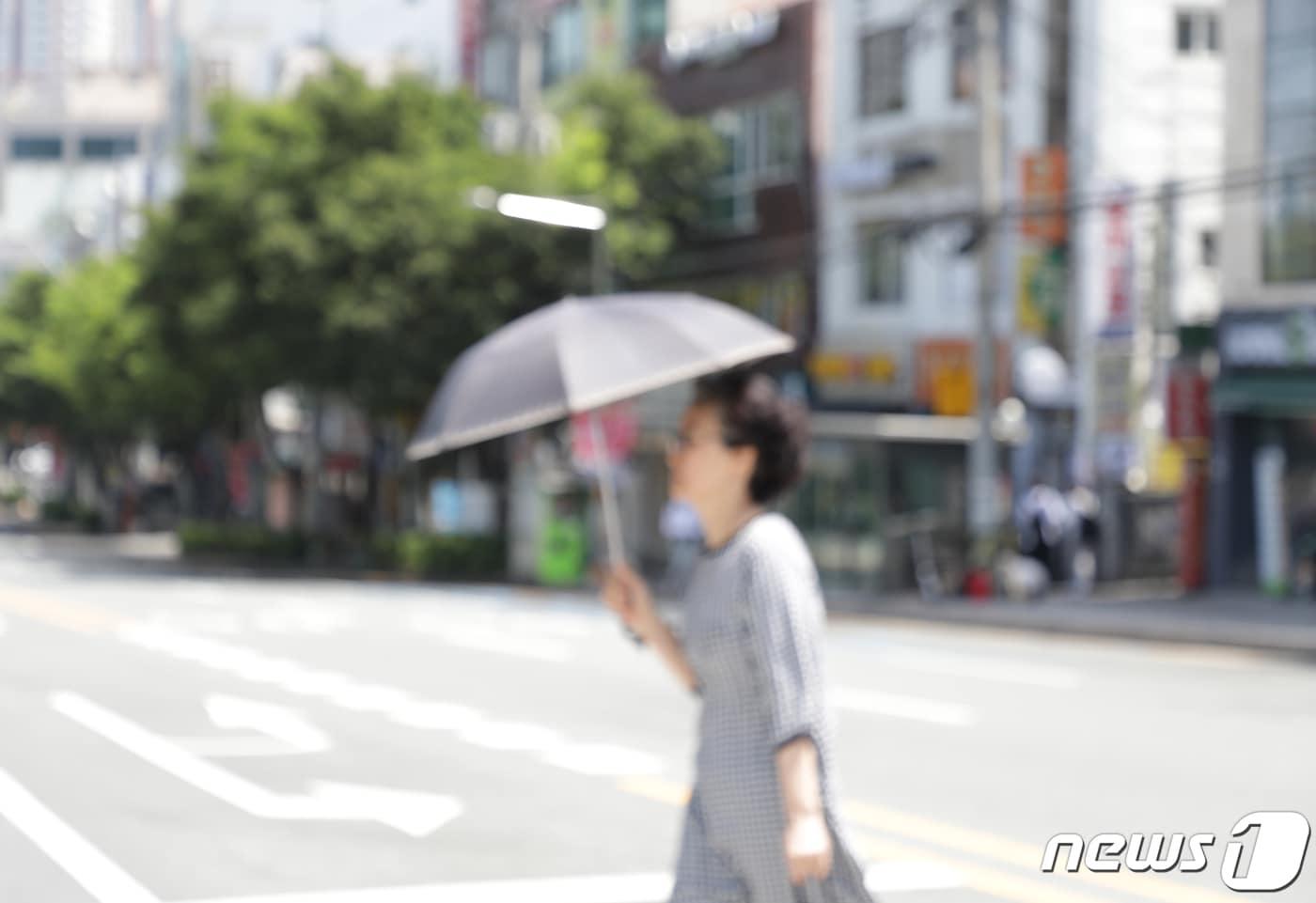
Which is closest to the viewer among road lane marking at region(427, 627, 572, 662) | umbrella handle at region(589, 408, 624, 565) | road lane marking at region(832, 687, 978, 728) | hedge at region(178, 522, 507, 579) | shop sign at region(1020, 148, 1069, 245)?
umbrella handle at region(589, 408, 624, 565)

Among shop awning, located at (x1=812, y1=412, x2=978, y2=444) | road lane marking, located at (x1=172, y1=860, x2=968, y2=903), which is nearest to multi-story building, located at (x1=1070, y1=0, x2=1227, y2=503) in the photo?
shop awning, located at (x1=812, y1=412, x2=978, y2=444)

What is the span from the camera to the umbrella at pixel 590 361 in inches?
212

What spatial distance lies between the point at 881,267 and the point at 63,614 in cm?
1706

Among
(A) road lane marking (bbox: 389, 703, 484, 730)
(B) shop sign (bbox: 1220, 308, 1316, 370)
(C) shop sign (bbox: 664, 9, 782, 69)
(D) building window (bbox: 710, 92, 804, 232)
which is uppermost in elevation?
(C) shop sign (bbox: 664, 9, 782, 69)

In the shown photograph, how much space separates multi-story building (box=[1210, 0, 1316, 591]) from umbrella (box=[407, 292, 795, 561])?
76.6ft

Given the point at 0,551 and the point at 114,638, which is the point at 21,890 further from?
the point at 0,551

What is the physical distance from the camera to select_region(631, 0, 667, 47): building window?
44781 mm

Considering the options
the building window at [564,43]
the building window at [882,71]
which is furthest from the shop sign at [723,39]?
the building window at [564,43]

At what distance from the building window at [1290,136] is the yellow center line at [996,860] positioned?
64.6ft

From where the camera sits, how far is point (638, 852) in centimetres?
938

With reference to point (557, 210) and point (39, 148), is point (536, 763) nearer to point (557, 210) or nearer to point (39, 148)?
point (557, 210)

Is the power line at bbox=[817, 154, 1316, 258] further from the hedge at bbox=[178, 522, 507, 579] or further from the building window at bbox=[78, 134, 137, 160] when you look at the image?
the building window at bbox=[78, 134, 137, 160]

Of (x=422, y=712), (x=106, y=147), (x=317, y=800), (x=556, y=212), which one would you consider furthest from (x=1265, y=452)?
(x=106, y=147)

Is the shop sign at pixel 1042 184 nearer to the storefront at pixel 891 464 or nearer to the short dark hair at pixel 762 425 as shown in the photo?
the storefront at pixel 891 464
